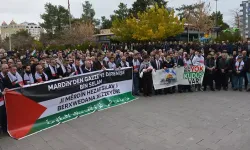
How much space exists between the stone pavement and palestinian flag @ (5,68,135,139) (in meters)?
0.33

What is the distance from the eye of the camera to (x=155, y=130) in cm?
623

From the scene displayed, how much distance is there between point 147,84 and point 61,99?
13.6ft

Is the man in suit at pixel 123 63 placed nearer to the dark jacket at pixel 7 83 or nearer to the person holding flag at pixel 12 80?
the person holding flag at pixel 12 80

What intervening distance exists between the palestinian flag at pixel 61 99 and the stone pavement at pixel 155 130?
328mm

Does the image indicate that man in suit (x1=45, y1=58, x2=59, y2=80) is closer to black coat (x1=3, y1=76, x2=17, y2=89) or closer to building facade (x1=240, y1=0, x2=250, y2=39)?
black coat (x1=3, y1=76, x2=17, y2=89)

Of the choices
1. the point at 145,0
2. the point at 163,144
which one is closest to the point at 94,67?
the point at 163,144

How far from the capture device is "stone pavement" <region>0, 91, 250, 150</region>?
212 inches

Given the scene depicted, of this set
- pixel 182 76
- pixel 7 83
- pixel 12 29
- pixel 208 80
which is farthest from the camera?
pixel 12 29

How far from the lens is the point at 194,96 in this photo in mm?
9914

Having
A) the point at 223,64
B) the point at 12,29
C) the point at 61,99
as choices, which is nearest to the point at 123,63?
the point at 61,99

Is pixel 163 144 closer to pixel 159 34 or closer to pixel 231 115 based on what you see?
pixel 231 115

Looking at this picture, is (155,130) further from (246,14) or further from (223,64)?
(246,14)

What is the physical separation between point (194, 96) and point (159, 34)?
24413mm

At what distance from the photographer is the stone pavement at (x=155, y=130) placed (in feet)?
17.7
